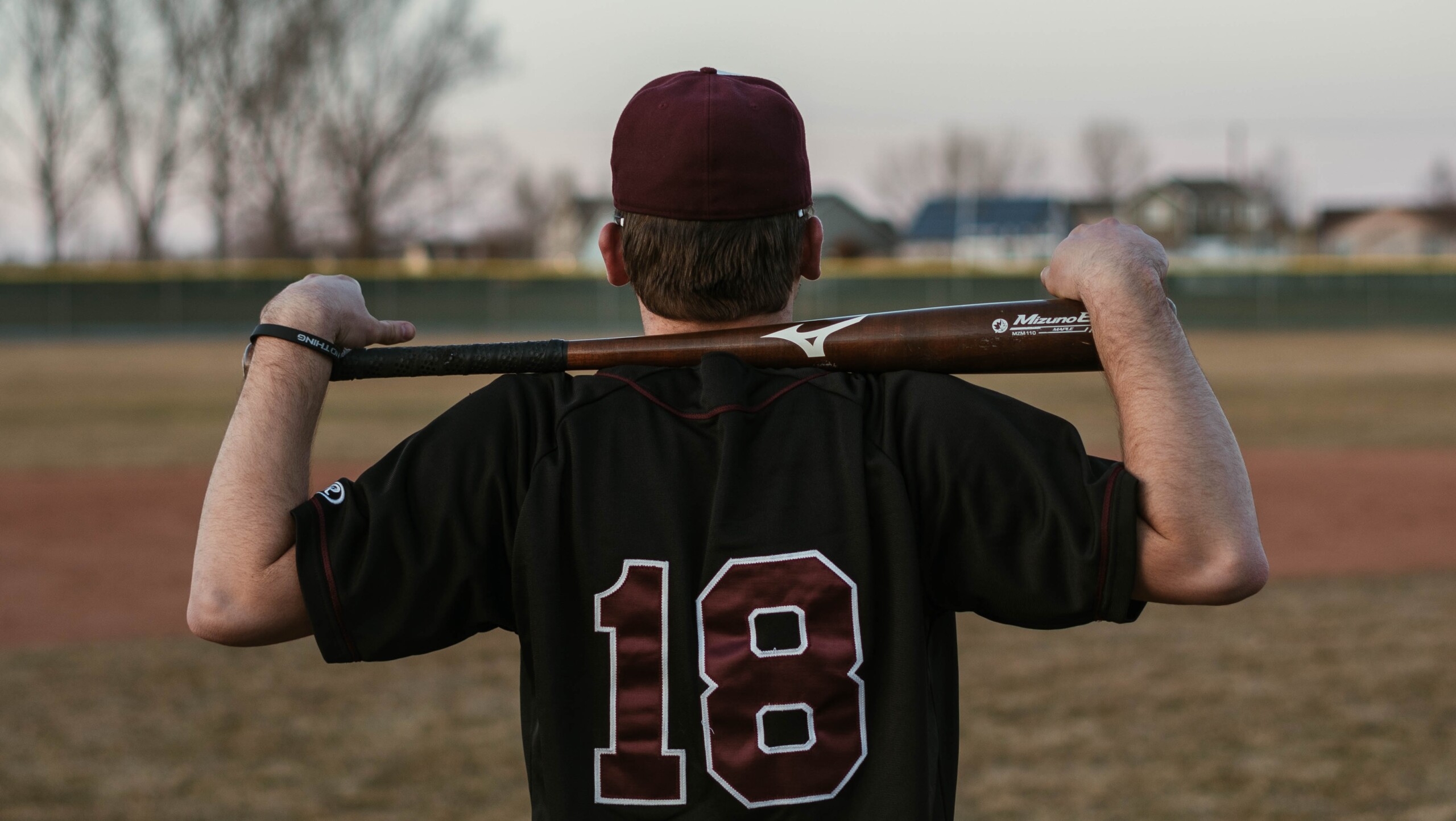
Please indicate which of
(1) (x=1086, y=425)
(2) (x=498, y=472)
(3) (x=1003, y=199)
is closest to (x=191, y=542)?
(2) (x=498, y=472)

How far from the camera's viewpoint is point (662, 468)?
1336 millimetres

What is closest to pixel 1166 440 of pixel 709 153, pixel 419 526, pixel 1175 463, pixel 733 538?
pixel 1175 463

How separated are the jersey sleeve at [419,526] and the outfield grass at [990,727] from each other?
254cm

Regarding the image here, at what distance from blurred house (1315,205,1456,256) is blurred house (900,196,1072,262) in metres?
24.3

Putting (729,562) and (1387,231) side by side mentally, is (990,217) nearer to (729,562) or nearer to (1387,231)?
(1387,231)

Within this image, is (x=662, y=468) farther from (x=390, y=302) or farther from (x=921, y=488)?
(x=390, y=302)

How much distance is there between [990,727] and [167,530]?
629 centimetres

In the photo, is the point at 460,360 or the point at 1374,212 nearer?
the point at 460,360

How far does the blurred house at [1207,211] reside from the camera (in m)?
70.0

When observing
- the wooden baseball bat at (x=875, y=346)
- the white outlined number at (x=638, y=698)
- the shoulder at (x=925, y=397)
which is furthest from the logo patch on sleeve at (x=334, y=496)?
the shoulder at (x=925, y=397)

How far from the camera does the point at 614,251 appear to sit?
4.91ft

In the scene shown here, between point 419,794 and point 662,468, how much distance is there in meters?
2.88

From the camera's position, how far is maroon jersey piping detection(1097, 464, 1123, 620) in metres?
1.30

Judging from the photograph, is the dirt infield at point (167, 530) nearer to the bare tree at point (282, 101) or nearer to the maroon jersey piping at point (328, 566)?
the maroon jersey piping at point (328, 566)
